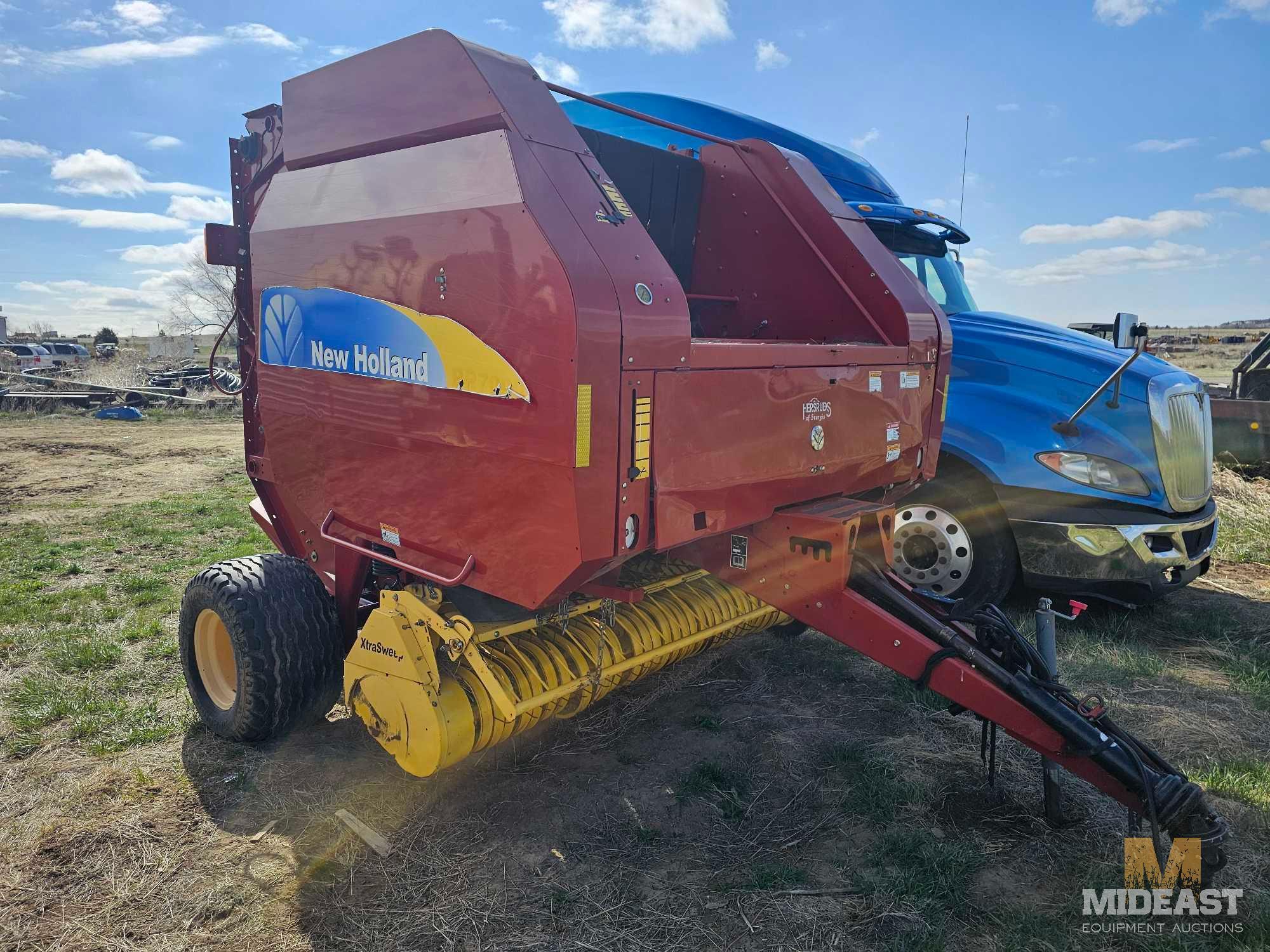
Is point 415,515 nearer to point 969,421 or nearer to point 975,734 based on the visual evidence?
point 975,734

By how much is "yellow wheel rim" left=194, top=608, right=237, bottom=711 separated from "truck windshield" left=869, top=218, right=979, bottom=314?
4594 mm

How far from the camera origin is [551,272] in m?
2.32

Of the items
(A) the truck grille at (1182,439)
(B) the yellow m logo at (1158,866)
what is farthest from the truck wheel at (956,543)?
(B) the yellow m logo at (1158,866)

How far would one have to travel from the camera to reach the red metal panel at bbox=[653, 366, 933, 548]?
8.43ft

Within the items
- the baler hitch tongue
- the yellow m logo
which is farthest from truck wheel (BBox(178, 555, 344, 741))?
the yellow m logo

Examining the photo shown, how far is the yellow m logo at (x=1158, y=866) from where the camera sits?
8.14 ft

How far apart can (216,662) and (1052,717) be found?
327 cm

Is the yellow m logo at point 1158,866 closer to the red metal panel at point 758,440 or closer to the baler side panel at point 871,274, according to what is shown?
the red metal panel at point 758,440

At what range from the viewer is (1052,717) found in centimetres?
257

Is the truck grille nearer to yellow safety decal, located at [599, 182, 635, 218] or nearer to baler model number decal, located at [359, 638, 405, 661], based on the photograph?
yellow safety decal, located at [599, 182, 635, 218]

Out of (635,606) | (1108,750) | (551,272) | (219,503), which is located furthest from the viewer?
(219,503)

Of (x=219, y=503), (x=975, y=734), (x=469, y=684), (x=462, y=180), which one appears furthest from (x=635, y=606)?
(x=219, y=503)

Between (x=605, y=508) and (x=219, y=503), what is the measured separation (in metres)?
7.44

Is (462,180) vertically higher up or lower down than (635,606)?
higher up
